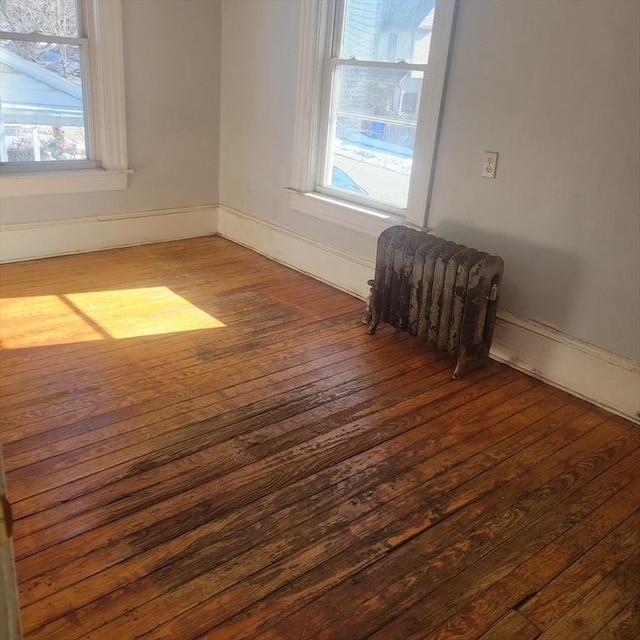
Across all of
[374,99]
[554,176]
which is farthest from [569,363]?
[374,99]

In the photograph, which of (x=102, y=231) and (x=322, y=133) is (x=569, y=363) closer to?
(x=322, y=133)

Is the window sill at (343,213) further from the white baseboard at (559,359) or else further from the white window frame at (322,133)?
the white baseboard at (559,359)

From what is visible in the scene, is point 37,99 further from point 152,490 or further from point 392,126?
point 152,490

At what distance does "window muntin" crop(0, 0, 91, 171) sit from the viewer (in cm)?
376

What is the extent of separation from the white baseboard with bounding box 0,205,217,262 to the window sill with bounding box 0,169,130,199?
21cm

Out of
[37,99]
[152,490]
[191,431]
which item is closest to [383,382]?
[191,431]

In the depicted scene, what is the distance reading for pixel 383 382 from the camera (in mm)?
2896

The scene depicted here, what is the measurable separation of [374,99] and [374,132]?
0.18 meters

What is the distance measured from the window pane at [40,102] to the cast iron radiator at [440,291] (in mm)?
2315

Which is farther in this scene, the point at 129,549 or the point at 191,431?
the point at 191,431

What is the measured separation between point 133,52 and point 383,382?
2893mm

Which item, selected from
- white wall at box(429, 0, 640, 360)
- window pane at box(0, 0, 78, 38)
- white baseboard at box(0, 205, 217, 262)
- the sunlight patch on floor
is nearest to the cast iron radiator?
white wall at box(429, 0, 640, 360)

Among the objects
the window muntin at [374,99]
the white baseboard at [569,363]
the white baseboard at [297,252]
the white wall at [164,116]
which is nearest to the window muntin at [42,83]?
the white wall at [164,116]

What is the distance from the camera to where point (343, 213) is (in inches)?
152
